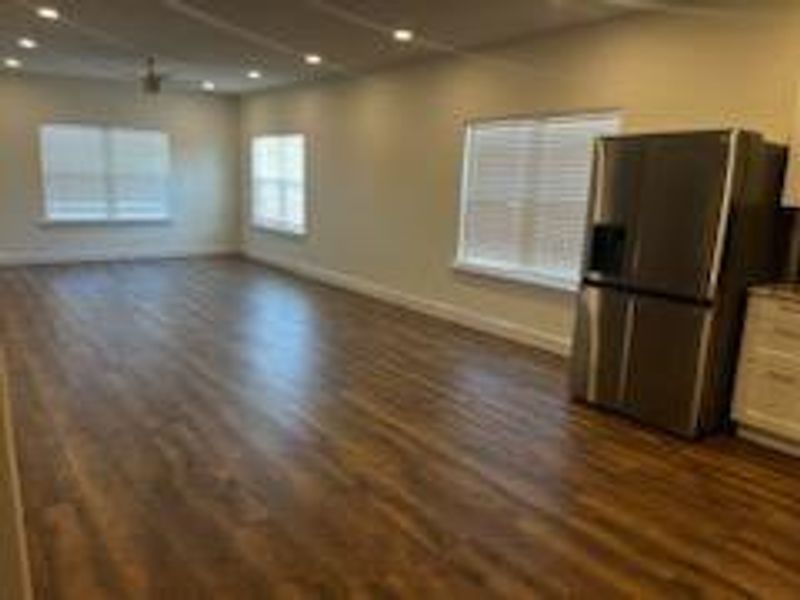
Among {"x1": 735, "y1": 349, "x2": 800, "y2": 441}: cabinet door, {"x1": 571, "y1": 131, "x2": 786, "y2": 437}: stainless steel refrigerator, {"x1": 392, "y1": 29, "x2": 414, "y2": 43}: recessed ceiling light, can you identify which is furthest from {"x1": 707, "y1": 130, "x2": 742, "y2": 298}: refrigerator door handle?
{"x1": 392, "y1": 29, "x2": 414, "y2": 43}: recessed ceiling light

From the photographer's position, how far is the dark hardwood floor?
2453mm

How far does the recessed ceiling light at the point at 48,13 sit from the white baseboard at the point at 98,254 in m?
4.75

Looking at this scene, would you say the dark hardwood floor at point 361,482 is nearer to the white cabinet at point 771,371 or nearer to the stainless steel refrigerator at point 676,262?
the white cabinet at point 771,371

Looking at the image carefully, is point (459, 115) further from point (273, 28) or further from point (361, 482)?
point (361, 482)

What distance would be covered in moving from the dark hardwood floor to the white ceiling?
102 inches

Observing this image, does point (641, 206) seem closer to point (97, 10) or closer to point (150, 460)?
point (150, 460)

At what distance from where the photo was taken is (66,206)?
948cm

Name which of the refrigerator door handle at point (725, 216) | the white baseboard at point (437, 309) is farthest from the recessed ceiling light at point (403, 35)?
the refrigerator door handle at point (725, 216)

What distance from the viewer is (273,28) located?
548 cm

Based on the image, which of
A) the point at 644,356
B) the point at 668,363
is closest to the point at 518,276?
the point at 644,356

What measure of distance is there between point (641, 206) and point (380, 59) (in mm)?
3849

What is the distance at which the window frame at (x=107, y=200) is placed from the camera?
916 cm

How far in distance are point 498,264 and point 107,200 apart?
21.2 ft

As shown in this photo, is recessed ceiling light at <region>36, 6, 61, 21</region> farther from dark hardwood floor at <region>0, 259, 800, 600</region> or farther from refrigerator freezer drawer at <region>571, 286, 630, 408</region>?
refrigerator freezer drawer at <region>571, 286, 630, 408</region>
